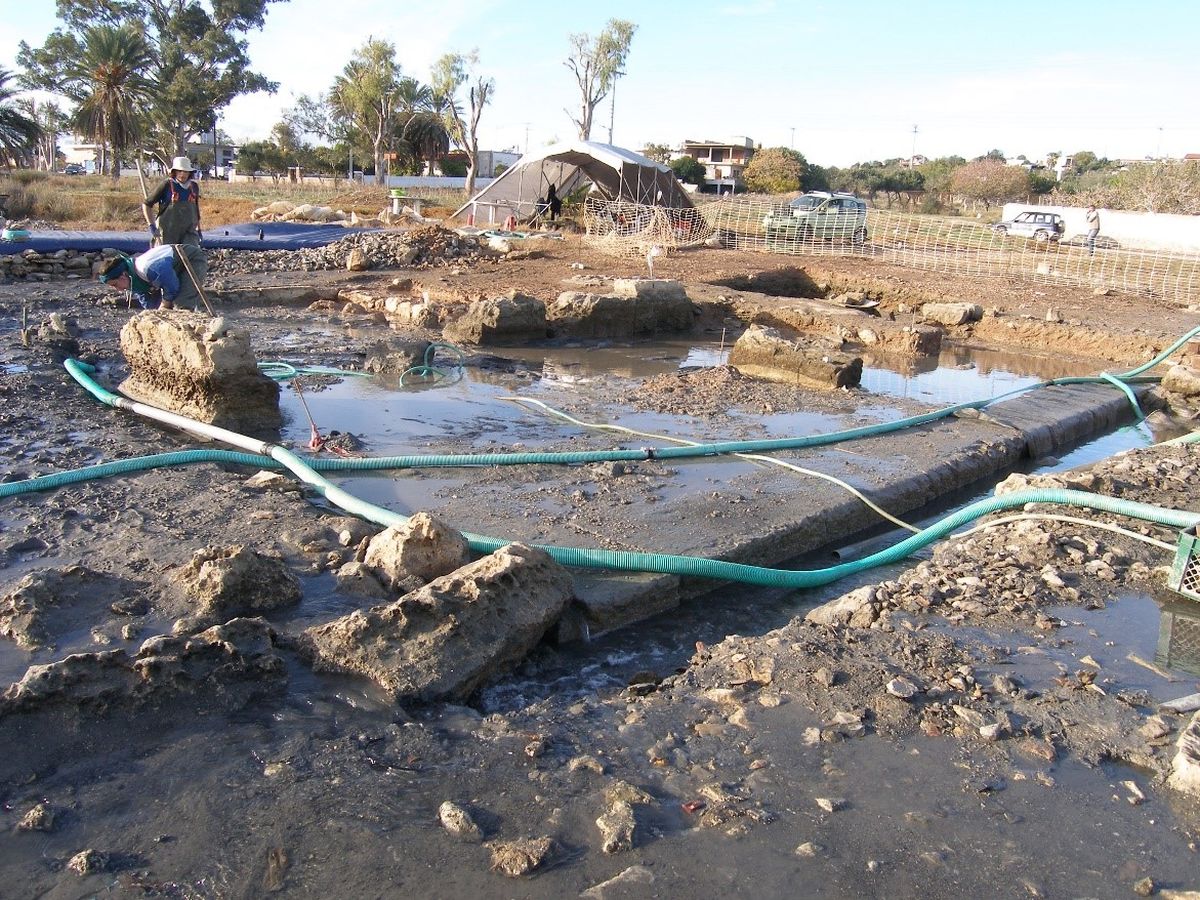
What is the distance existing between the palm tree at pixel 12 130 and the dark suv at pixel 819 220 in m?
25.2

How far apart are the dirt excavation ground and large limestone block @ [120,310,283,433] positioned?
18 centimetres

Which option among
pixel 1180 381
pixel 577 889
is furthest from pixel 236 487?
pixel 1180 381

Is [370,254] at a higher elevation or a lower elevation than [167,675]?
higher

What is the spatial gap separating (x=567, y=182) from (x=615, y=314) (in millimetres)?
Answer: 15898

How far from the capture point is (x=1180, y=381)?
10.1 m

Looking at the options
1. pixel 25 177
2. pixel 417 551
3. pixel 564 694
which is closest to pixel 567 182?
pixel 25 177

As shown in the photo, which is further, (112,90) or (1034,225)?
(112,90)

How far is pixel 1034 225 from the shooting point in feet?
89.4

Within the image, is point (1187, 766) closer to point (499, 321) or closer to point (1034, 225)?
point (499, 321)

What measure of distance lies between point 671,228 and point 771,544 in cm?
1868

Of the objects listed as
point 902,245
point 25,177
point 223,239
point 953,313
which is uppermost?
point 25,177

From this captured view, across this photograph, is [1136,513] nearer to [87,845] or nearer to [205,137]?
[87,845]

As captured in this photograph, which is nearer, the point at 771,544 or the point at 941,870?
the point at 941,870

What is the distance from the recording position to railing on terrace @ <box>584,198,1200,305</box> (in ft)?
56.9
